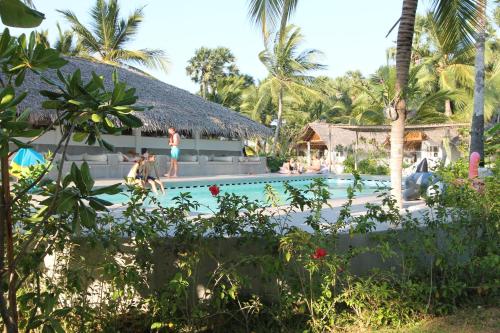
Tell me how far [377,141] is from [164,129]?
12.6 m

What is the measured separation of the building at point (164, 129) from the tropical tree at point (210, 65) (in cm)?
1636

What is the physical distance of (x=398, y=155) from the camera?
6.65 meters

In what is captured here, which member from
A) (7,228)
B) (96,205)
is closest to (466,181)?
(96,205)

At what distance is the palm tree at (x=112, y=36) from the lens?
24.0 meters

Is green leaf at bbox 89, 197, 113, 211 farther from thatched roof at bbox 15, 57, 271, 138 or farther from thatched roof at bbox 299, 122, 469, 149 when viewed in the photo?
thatched roof at bbox 299, 122, 469, 149

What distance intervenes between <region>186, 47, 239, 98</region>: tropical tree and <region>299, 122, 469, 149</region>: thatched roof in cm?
967

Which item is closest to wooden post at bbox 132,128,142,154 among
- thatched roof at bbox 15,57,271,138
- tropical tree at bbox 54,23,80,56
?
thatched roof at bbox 15,57,271,138

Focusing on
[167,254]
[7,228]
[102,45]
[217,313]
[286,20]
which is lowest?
[217,313]

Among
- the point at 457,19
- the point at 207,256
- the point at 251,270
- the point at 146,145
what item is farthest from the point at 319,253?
the point at 146,145

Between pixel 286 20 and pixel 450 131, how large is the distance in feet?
56.7

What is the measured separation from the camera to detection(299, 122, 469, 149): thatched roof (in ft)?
68.5

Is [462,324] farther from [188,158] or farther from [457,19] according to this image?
[188,158]

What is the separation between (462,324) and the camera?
11.0ft

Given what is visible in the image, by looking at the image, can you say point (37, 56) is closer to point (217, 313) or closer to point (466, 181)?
point (217, 313)
